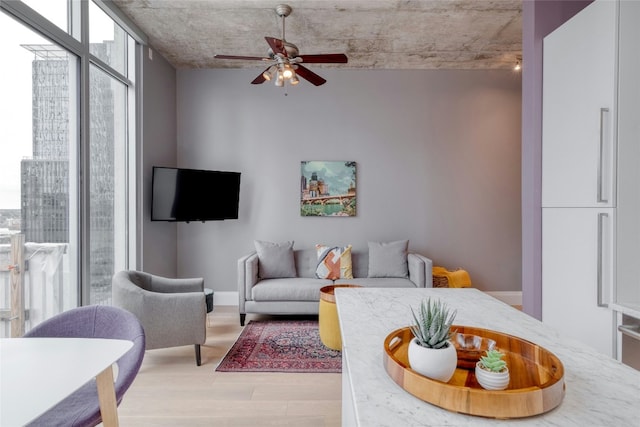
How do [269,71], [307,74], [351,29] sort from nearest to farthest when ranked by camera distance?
[269,71] → [307,74] → [351,29]

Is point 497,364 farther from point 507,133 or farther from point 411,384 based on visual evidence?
point 507,133

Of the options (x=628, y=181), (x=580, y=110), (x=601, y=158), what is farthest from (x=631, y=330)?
(x=580, y=110)

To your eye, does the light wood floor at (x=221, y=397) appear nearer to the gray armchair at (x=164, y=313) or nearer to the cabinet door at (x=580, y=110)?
the gray armchair at (x=164, y=313)

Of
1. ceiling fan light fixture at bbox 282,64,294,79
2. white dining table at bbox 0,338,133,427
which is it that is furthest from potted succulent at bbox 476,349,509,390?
ceiling fan light fixture at bbox 282,64,294,79

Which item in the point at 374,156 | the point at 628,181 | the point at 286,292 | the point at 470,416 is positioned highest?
the point at 374,156

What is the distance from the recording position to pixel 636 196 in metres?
1.74

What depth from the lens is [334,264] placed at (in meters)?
4.19

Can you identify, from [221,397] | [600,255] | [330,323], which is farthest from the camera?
[221,397]

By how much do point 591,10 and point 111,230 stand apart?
3.99m

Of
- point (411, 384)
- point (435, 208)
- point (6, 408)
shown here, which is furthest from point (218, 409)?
point (435, 208)

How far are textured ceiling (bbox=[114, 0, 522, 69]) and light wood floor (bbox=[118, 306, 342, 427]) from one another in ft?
10.3

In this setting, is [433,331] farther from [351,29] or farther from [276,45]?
[351,29]

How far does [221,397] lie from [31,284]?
155 centimetres

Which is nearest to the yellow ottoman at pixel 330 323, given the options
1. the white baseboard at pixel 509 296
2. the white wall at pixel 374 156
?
the white wall at pixel 374 156
